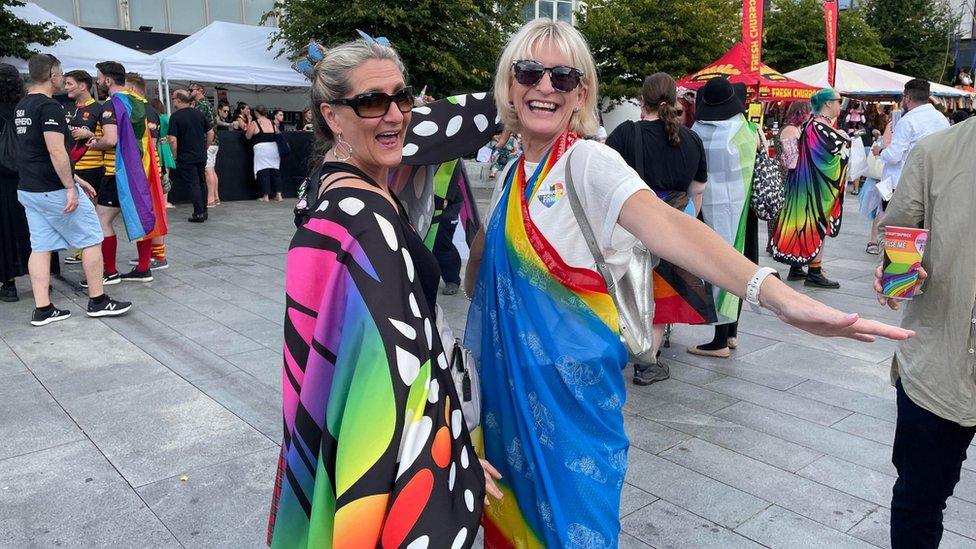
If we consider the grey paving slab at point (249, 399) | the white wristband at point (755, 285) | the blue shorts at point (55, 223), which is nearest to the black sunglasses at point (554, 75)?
the white wristband at point (755, 285)

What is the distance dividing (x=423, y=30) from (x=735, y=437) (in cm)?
1369

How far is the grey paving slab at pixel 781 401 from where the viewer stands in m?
4.09

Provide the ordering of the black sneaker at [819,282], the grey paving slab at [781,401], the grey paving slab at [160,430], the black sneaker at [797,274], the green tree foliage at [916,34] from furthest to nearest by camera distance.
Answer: the green tree foliage at [916,34]
the black sneaker at [797,274]
the black sneaker at [819,282]
the grey paving slab at [781,401]
the grey paving slab at [160,430]

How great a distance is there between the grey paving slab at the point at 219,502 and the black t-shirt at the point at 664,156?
2.66 m

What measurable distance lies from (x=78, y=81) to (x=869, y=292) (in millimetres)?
7794

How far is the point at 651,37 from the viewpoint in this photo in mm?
21797

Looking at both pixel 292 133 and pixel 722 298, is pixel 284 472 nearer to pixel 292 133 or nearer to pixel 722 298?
pixel 722 298

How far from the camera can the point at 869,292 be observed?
23.6 feet

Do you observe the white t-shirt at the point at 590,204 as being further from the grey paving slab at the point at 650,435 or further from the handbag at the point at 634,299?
the grey paving slab at the point at 650,435

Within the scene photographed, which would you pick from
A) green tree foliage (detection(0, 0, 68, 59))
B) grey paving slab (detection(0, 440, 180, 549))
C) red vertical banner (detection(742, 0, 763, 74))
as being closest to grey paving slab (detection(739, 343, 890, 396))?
grey paving slab (detection(0, 440, 180, 549))

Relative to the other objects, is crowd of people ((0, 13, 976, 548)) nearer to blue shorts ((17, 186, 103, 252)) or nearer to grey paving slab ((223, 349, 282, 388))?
grey paving slab ((223, 349, 282, 388))

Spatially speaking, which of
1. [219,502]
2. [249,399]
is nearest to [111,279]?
[249,399]

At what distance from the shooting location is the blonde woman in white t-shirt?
1778 millimetres

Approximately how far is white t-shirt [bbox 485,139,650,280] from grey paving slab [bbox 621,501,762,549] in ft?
4.83
